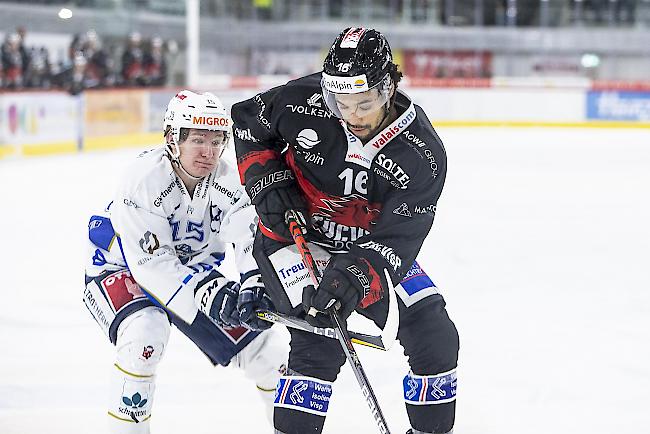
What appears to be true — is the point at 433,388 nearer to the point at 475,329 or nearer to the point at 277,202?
the point at 277,202

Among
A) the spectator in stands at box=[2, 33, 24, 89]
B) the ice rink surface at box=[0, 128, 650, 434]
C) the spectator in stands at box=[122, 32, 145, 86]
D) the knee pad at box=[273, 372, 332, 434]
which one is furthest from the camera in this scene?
the spectator in stands at box=[122, 32, 145, 86]

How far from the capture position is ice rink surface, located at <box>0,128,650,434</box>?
112 inches

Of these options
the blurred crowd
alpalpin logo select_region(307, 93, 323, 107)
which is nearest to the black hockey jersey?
alpalpin logo select_region(307, 93, 323, 107)

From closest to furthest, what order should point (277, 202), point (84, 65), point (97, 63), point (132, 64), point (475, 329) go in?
point (277, 202) < point (475, 329) < point (84, 65) < point (97, 63) < point (132, 64)

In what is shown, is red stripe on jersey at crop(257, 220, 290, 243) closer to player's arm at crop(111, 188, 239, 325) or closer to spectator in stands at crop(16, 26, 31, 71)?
player's arm at crop(111, 188, 239, 325)

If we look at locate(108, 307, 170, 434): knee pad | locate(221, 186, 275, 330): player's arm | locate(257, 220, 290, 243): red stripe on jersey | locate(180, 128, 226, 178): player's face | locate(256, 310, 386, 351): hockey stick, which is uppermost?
locate(180, 128, 226, 178): player's face

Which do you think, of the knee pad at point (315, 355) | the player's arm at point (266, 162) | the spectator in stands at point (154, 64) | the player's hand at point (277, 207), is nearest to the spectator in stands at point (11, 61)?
the spectator in stands at point (154, 64)

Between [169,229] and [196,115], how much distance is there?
0.97 ft

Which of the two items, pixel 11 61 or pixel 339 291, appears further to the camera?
pixel 11 61

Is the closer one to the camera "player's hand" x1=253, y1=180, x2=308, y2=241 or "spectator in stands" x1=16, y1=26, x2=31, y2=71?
"player's hand" x1=253, y1=180, x2=308, y2=241

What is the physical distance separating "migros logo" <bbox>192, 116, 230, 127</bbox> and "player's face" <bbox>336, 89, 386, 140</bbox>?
516 mm

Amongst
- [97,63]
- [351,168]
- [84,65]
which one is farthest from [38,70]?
[351,168]

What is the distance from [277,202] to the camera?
215 cm

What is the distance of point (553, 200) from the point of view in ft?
24.8
